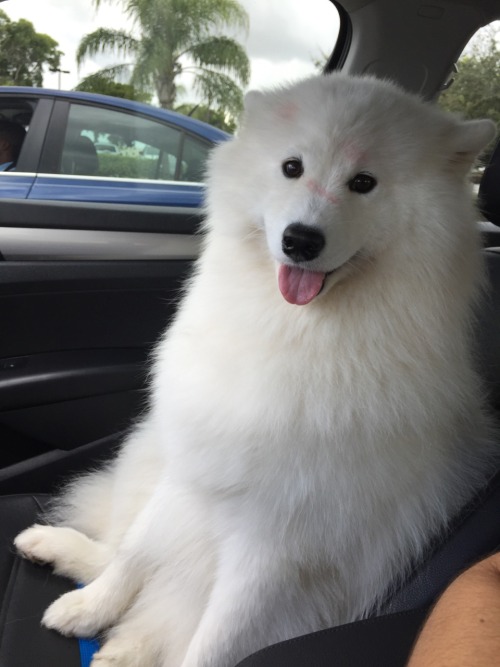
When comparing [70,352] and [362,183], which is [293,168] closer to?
[362,183]

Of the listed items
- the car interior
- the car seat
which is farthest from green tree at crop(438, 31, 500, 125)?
the car seat

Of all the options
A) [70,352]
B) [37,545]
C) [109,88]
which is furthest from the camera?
[109,88]

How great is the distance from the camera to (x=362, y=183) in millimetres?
1462

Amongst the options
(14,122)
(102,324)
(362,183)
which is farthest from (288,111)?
(14,122)

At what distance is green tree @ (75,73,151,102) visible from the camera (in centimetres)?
310

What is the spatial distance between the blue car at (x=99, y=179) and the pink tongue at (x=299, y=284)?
67.7 inches

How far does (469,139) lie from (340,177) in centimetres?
32

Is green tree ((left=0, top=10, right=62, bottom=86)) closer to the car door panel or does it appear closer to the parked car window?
the parked car window

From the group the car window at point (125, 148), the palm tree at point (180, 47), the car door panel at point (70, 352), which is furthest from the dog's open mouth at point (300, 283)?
the car window at point (125, 148)

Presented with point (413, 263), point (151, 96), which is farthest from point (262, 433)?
point (151, 96)

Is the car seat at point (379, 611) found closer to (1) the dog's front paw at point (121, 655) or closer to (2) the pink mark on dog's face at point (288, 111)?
(1) the dog's front paw at point (121, 655)

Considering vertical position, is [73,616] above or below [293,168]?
below

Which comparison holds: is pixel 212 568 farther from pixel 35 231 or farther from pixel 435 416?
pixel 35 231

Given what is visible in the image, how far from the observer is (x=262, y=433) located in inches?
58.0
